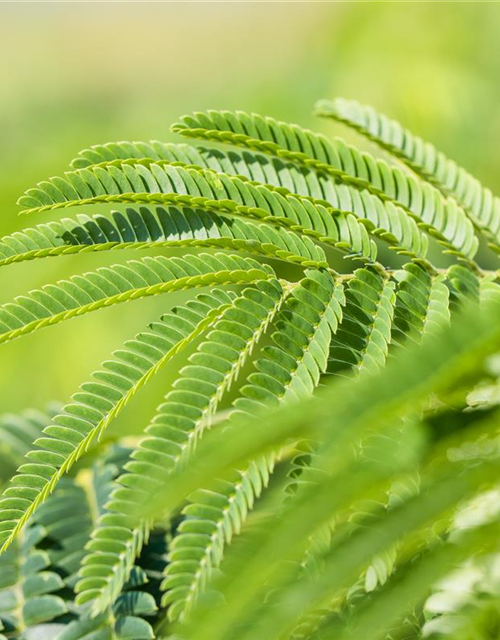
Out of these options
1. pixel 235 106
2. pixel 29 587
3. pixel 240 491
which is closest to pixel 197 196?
pixel 240 491

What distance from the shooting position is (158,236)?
2.69 ft

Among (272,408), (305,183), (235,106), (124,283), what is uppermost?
(235,106)

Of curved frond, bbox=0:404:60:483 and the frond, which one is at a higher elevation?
the frond

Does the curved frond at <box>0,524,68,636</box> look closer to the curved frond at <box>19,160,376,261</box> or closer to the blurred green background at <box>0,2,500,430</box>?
the curved frond at <box>19,160,376,261</box>

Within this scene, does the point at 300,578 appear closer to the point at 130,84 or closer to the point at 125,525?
the point at 125,525

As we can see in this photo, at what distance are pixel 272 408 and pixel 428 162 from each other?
23.0 inches

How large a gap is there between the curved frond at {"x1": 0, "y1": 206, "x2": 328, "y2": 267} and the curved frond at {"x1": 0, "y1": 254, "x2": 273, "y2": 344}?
0.11ft

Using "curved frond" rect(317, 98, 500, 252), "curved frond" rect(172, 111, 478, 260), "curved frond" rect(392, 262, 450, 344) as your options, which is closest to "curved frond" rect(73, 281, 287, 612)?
"curved frond" rect(392, 262, 450, 344)

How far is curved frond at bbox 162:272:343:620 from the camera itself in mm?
628

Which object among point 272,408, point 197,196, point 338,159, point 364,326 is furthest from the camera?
point 338,159

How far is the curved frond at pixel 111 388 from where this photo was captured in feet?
2.32

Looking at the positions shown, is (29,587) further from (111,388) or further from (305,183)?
(305,183)

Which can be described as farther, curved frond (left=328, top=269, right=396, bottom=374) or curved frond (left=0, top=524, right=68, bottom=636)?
curved frond (left=0, top=524, right=68, bottom=636)

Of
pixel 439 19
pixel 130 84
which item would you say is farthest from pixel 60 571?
pixel 130 84
